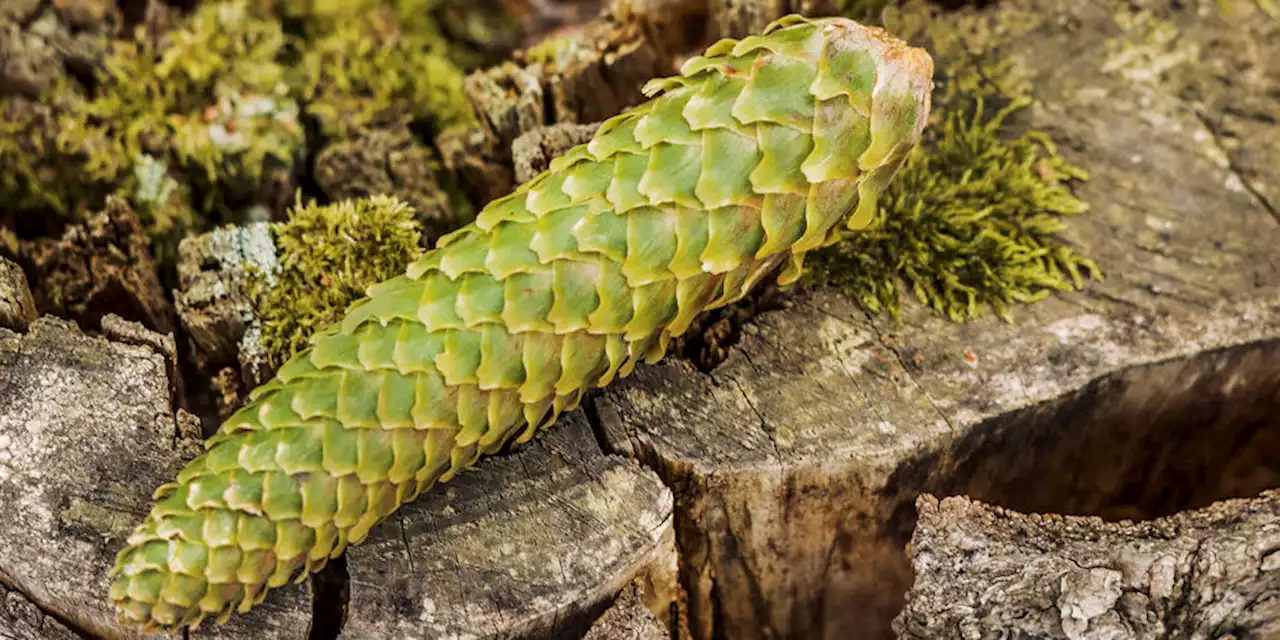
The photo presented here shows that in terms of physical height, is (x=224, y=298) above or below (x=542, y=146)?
above

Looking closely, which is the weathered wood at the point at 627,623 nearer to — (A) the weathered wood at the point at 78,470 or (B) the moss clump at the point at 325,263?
(A) the weathered wood at the point at 78,470

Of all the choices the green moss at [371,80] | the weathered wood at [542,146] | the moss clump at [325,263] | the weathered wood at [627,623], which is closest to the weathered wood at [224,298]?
the moss clump at [325,263]

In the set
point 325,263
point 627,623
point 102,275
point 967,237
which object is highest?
point 102,275

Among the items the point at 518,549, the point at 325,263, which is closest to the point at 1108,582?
the point at 518,549

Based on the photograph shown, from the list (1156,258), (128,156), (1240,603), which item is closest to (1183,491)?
(1156,258)

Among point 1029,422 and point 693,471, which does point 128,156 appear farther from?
point 1029,422

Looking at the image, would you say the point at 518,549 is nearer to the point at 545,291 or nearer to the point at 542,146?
the point at 545,291
